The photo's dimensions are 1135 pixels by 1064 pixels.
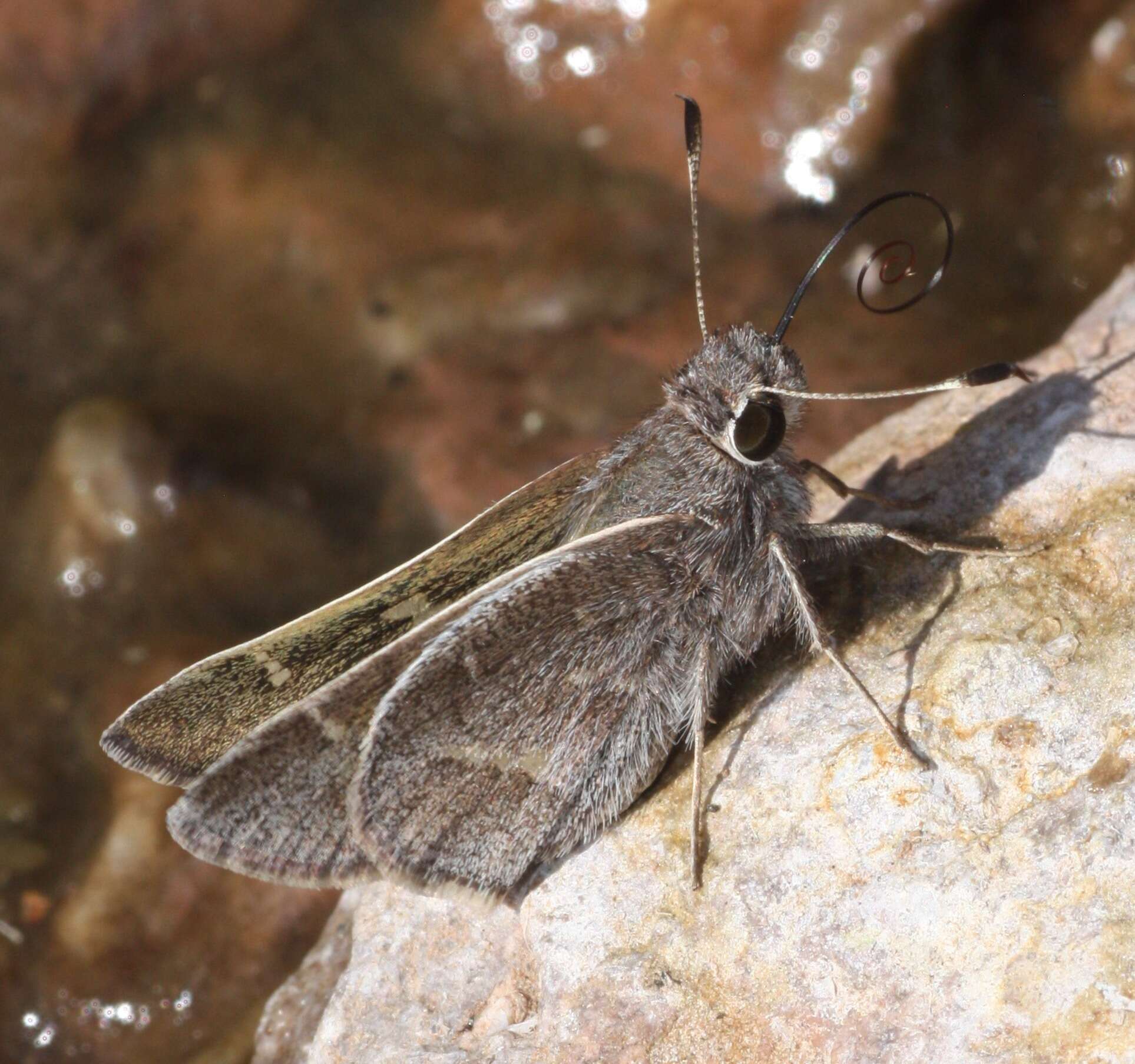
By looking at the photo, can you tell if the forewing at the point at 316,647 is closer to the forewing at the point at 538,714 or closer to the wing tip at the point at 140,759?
the wing tip at the point at 140,759

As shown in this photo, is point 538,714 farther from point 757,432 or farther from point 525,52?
point 525,52

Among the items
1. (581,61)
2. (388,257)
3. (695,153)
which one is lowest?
(695,153)

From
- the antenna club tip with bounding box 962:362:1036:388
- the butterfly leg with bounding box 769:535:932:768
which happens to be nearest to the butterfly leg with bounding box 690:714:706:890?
the butterfly leg with bounding box 769:535:932:768

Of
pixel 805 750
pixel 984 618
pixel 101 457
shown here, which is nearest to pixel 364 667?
pixel 805 750

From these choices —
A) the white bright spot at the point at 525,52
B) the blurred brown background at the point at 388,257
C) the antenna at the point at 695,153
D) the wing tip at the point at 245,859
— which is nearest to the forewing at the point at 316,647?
the wing tip at the point at 245,859

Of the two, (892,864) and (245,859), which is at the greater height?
(245,859)

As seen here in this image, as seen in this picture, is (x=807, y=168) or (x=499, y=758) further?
(x=807, y=168)

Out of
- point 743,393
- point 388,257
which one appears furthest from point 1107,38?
→ point 388,257
